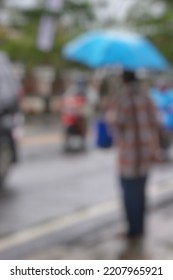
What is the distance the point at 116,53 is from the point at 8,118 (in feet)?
13.1

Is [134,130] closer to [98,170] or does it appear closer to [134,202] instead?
[134,202]

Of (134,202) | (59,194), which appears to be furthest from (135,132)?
(59,194)

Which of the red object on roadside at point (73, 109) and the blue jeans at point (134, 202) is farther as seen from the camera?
the red object on roadside at point (73, 109)

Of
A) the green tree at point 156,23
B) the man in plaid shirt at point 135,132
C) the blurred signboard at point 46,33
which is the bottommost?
the man in plaid shirt at point 135,132

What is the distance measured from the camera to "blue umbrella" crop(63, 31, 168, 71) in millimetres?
6996

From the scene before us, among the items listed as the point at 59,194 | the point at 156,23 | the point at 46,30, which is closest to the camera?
the point at 59,194

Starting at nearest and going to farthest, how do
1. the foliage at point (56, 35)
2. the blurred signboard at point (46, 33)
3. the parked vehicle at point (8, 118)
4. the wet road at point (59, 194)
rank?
the wet road at point (59, 194) < the parked vehicle at point (8, 118) < the blurred signboard at point (46, 33) < the foliage at point (56, 35)

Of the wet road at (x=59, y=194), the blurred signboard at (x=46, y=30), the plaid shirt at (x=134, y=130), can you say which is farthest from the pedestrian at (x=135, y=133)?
the blurred signboard at (x=46, y=30)

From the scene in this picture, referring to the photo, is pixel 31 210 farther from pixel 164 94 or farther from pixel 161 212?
pixel 164 94

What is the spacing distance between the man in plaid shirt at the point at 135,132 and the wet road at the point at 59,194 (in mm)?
1053

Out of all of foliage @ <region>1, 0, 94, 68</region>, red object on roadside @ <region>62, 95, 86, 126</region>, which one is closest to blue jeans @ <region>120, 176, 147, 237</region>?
red object on roadside @ <region>62, 95, 86, 126</region>

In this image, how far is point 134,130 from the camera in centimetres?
698

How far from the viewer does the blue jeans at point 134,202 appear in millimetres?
7120

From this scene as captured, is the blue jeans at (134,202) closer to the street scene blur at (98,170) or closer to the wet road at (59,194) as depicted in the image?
the street scene blur at (98,170)
